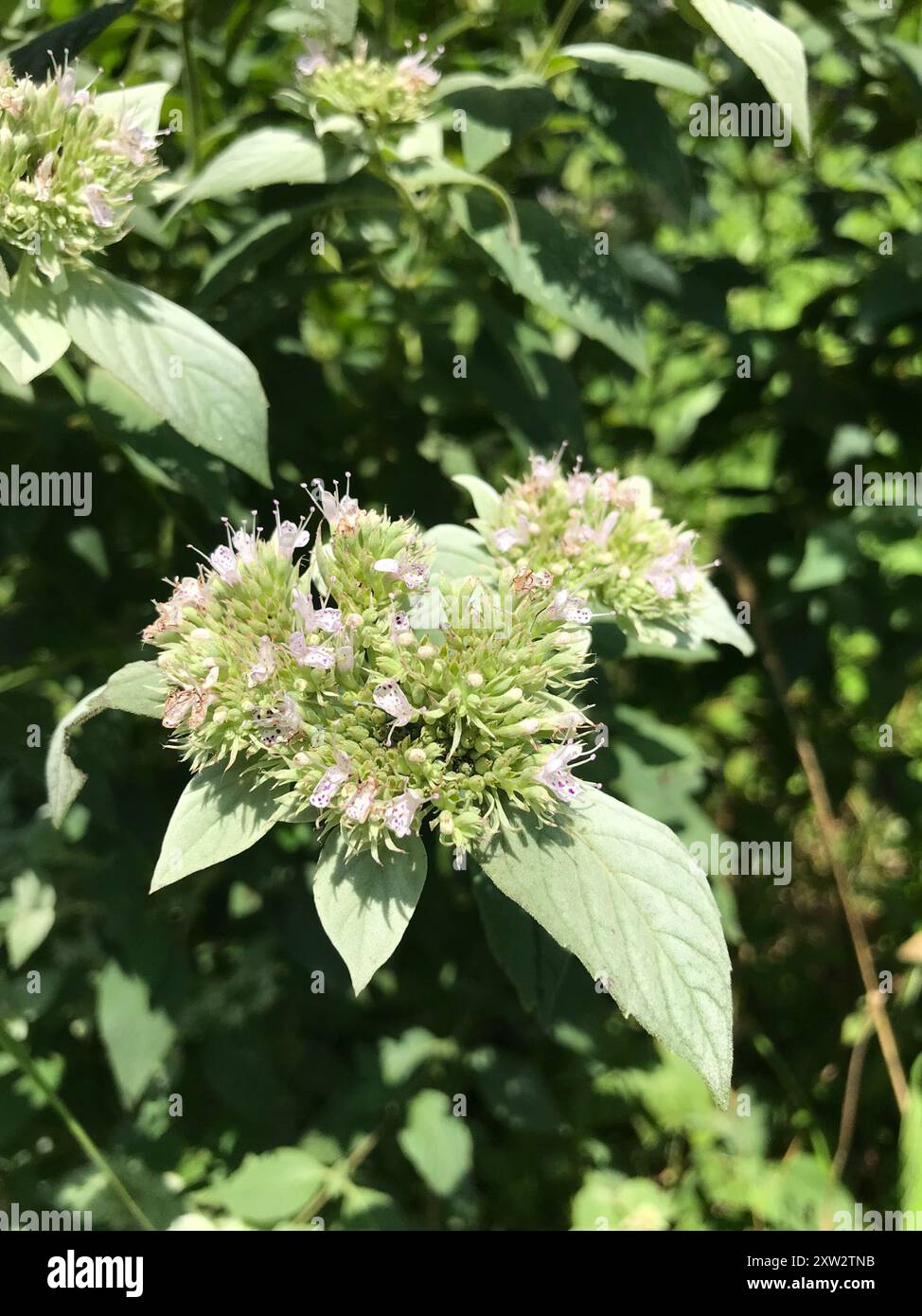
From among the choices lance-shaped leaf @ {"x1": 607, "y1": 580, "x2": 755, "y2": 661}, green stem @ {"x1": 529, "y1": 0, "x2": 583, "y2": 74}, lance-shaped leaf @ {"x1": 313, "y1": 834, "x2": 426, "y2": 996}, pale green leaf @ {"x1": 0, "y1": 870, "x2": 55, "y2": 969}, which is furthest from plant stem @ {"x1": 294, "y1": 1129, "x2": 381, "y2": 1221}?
green stem @ {"x1": 529, "y1": 0, "x2": 583, "y2": 74}

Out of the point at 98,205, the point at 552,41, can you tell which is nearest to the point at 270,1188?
the point at 98,205

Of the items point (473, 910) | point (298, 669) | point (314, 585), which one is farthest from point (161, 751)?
point (298, 669)

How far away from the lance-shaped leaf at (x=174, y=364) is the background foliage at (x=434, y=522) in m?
0.19

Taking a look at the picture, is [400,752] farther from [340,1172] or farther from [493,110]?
[340,1172]

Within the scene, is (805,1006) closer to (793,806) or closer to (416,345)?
(793,806)

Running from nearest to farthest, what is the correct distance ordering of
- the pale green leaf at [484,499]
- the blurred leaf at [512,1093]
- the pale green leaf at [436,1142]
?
the pale green leaf at [484,499] → the pale green leaf at [436,1142] → the blurred leaf at [512,1093]

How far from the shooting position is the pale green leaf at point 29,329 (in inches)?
55.5

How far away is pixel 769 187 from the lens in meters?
3.08

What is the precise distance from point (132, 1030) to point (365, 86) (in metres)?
1.70

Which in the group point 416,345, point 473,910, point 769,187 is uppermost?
point 769,187

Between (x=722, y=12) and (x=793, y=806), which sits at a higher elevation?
(x=722, y=12)

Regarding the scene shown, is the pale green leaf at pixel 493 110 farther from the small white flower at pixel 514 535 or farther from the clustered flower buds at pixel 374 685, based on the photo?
the clustered flower buds at pixel 374 685

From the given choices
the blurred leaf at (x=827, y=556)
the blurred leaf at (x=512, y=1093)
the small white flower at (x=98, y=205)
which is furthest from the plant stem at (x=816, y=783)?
the small white flower at (x=98, y=205)

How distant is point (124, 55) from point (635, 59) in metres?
1.18
